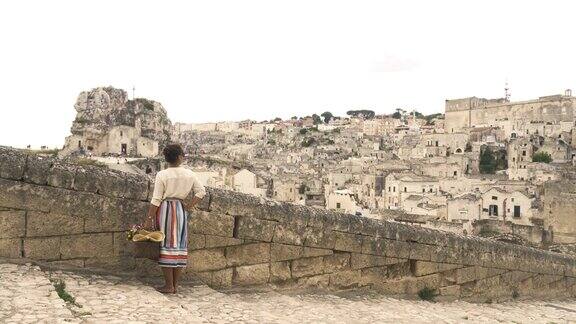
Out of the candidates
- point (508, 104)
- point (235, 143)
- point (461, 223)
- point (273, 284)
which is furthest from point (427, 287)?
point (235, 143)

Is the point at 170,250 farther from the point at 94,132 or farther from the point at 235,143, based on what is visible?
the point at 235,143

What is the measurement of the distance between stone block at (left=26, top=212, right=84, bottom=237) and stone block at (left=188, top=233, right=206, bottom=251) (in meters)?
1.15

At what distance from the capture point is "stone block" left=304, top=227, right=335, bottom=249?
24.2 ft

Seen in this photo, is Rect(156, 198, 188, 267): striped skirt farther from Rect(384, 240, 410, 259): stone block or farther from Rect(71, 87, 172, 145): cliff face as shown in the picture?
Rect(71, 87, 172, 145): cliff face

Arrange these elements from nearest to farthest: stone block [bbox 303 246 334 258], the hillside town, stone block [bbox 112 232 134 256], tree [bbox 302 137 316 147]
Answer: stone block [bbox 112 232 134 256], stone block [bbox 303 246 334 258], the hillside town, tree [bbox 302 137 316 147]

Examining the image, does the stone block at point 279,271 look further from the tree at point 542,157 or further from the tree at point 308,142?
the tree at point 308,142

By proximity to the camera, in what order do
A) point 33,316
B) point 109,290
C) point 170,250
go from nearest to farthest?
1. point 33,316
2. point 109,290
3. point 170,250

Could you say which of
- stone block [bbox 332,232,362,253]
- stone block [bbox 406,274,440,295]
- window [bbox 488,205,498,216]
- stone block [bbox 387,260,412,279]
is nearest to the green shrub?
stone block [bbox 332,232,362,253]

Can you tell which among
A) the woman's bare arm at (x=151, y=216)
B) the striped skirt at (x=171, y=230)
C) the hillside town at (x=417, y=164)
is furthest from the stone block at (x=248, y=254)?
the hillside town at (x=417, y=164)

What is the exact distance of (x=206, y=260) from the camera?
258 inches

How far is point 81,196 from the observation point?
5.92 m

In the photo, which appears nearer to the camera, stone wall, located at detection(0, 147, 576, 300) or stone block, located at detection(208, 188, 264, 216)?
stone wall, located at detection(0, 147, 576, 300)

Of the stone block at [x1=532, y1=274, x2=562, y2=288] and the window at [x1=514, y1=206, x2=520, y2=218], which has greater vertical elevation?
the stone block at [x1=532, y1=274, x2=562, y2=288]

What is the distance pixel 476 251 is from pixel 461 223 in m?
31.0
